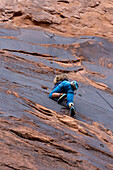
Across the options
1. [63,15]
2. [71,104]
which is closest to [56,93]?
[71,104]

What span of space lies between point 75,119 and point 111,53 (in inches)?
243

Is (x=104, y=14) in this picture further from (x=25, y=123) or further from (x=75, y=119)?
(x=25, y=123)

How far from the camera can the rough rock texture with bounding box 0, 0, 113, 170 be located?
439cm

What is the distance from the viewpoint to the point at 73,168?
4.19m

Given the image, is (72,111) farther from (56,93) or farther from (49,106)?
(56,93)

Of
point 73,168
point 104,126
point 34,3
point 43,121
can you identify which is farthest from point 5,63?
point 34,3

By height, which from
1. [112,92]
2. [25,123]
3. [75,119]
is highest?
[25,123]

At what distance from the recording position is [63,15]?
1256cm

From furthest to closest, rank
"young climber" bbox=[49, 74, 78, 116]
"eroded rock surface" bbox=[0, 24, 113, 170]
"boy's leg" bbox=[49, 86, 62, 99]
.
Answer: "boy's leg" bbox=[49, 86, 62, 99]
"young climber" bbox=[49, 74, 78, 116]
"eroded rock surface" bbox=[0, 24, 113, 170]

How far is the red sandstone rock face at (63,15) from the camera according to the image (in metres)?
12.1

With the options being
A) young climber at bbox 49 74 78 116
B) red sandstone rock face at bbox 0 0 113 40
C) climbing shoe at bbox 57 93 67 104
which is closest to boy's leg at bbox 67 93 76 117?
young climber at bbox 49 74 78 116

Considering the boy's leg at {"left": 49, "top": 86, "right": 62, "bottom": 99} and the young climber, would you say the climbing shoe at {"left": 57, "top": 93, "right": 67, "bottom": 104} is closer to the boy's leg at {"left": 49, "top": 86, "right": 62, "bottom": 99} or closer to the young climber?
the young climber

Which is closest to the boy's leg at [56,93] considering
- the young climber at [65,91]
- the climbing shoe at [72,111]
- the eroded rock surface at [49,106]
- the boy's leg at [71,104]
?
the young climber at [65,91]

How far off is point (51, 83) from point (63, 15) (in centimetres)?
603
